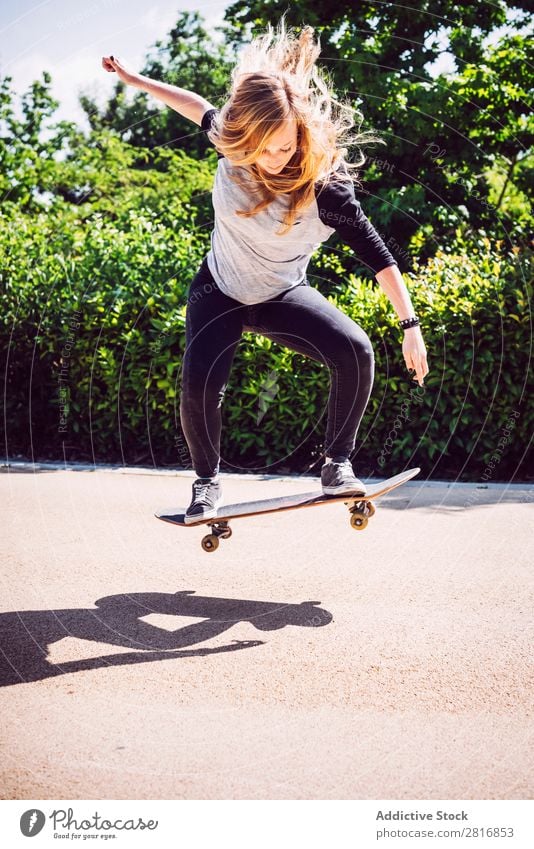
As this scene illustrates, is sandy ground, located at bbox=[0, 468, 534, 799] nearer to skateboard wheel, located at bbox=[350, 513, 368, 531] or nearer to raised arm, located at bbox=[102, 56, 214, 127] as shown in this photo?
skateboard wheel, located at bbox=[350, 513, 368, 531]

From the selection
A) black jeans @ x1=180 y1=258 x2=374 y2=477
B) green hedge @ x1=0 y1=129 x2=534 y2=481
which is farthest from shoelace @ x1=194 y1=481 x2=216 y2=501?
green hedge @ x1=0 y1=129 x2=534 y2=481

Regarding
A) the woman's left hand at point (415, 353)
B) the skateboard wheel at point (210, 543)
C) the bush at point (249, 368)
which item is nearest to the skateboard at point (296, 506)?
the skateboard wheel at point (210, 543)

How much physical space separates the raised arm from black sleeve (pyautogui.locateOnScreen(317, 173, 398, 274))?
94 centimetres

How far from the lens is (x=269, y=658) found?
409 centimetres

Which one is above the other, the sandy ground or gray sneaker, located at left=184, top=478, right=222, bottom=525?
gray sneaker, located at left=184, top=478, right=222, bottom=525

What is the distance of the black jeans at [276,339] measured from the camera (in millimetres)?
4543

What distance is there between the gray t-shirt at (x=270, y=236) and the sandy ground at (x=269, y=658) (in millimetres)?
1822

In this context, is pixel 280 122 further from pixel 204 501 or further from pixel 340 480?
pixel 204 501

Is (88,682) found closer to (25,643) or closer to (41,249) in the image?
(25,643)

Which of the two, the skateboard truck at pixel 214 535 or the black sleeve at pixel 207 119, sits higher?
the black sleeve at pixel 207 119

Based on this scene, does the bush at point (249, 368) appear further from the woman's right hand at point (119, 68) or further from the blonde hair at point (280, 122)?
the blonde hair at point (280, 122)

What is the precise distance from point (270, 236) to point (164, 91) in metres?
1.08

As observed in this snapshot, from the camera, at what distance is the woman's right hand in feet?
15.9

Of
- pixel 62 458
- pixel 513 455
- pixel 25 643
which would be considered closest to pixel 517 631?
pixel 25 643
